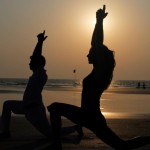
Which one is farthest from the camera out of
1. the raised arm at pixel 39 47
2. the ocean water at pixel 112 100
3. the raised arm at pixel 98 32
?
the ocean water at pixel 112 100

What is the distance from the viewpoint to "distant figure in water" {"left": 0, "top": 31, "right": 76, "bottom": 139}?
433 inches

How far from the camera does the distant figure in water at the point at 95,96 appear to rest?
8.17 metres

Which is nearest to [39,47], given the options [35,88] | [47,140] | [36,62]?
[36,62]

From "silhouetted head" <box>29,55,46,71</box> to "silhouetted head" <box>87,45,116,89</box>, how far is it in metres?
2.94

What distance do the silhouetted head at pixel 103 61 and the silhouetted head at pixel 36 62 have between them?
294cm

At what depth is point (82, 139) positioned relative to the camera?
1127 cm

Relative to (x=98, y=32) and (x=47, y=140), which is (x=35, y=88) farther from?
(x=98, y=32)

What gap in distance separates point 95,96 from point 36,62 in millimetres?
3171

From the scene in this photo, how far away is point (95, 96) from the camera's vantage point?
26.9ft

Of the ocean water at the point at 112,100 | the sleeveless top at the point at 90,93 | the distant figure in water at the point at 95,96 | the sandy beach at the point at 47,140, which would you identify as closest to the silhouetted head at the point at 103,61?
the distant figure in water at the point at 95,96

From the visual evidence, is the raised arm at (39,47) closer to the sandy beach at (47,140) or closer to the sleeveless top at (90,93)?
the sandy beach at (47,140)

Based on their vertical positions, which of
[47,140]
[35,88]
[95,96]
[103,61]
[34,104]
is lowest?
[47,140]

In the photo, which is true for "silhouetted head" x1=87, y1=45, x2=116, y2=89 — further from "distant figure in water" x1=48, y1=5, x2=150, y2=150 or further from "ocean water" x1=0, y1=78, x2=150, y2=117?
"ocean water" x1=0, y1=78, x2=150, y2=117

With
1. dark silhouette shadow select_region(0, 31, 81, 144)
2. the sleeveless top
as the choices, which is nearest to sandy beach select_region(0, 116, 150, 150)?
dark silhouette shadow select_region(0, 31, 81, 144)
